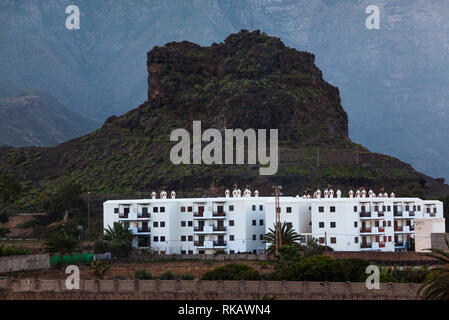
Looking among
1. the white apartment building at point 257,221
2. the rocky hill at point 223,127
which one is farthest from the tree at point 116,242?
the rocky hill at point 223,127

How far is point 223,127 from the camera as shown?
569ft

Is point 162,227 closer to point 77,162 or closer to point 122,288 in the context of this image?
point 122,288

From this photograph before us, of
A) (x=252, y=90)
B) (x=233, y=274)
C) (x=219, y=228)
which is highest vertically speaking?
(x=252, y=90)

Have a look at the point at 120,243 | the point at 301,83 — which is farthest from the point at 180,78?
the point at 120,243

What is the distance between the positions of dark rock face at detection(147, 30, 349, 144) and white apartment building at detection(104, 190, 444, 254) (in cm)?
6652

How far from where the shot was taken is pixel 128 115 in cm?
19825

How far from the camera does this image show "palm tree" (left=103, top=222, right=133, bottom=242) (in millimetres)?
96750

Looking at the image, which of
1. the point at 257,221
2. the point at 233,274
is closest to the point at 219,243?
the point at 257,221

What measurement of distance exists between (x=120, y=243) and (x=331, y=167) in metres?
58.7

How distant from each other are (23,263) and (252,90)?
A: 362ft

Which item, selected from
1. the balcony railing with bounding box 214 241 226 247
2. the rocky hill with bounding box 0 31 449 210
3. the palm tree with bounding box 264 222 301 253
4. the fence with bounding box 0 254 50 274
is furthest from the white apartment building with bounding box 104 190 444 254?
the rocky hill with bounding box 0 31 449 210

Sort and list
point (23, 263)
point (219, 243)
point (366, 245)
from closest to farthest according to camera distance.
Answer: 1. point (23, 263)
2. point (366, 245)
3. point (219, 243)

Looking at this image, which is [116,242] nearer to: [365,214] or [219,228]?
[219,228]

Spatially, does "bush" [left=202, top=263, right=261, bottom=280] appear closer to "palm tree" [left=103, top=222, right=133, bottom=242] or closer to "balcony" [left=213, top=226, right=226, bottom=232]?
"palm tree" [left=103, top=222, right=133, bottom=242]
